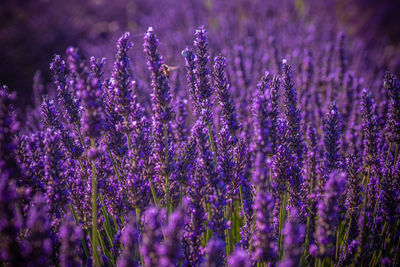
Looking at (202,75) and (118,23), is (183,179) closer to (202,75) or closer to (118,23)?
(202,75)

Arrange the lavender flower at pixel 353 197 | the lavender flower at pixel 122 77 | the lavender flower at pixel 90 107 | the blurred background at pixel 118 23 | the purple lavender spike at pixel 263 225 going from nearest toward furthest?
the purple lavender spike at pixel 263 225 < the lavender flower at pixel 90 107 < the lavender flower at pixel 122 77 < the lavender flower at pixel 353 197 < the blurred background at pixel 118 23

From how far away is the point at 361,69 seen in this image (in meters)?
6.04

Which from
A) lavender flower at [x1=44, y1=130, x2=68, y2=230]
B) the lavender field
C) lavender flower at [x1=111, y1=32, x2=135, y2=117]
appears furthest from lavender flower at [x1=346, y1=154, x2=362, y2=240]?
lavender flower at [x1=44, y1=130, x2=68, y2=230]

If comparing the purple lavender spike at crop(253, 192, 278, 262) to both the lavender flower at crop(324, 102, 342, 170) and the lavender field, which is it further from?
the lavender flower at crop(324, 102, 342, 170)

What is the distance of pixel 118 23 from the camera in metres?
11.4

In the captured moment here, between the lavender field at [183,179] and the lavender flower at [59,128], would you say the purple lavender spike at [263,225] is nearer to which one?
the lavender field at [183,179]

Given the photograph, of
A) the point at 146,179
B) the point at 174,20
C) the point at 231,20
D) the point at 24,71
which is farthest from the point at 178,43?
the point at 146,179

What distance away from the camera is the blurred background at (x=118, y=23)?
7.73 meters

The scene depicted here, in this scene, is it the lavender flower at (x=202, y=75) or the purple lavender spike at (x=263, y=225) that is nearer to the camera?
the purple lavender spike at (x=263, y=225)

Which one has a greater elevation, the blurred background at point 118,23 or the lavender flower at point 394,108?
the blurred background at point 118,23

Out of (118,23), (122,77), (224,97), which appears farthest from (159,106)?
(118,23)

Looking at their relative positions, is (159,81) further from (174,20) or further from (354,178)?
(174,20)

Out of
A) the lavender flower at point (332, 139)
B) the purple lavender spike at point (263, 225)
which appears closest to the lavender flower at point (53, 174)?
the purple lavender spike at point (263, 225)

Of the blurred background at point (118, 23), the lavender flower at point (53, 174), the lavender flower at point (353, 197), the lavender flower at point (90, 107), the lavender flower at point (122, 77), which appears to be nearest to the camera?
the lavender flower at point (90, 107)
